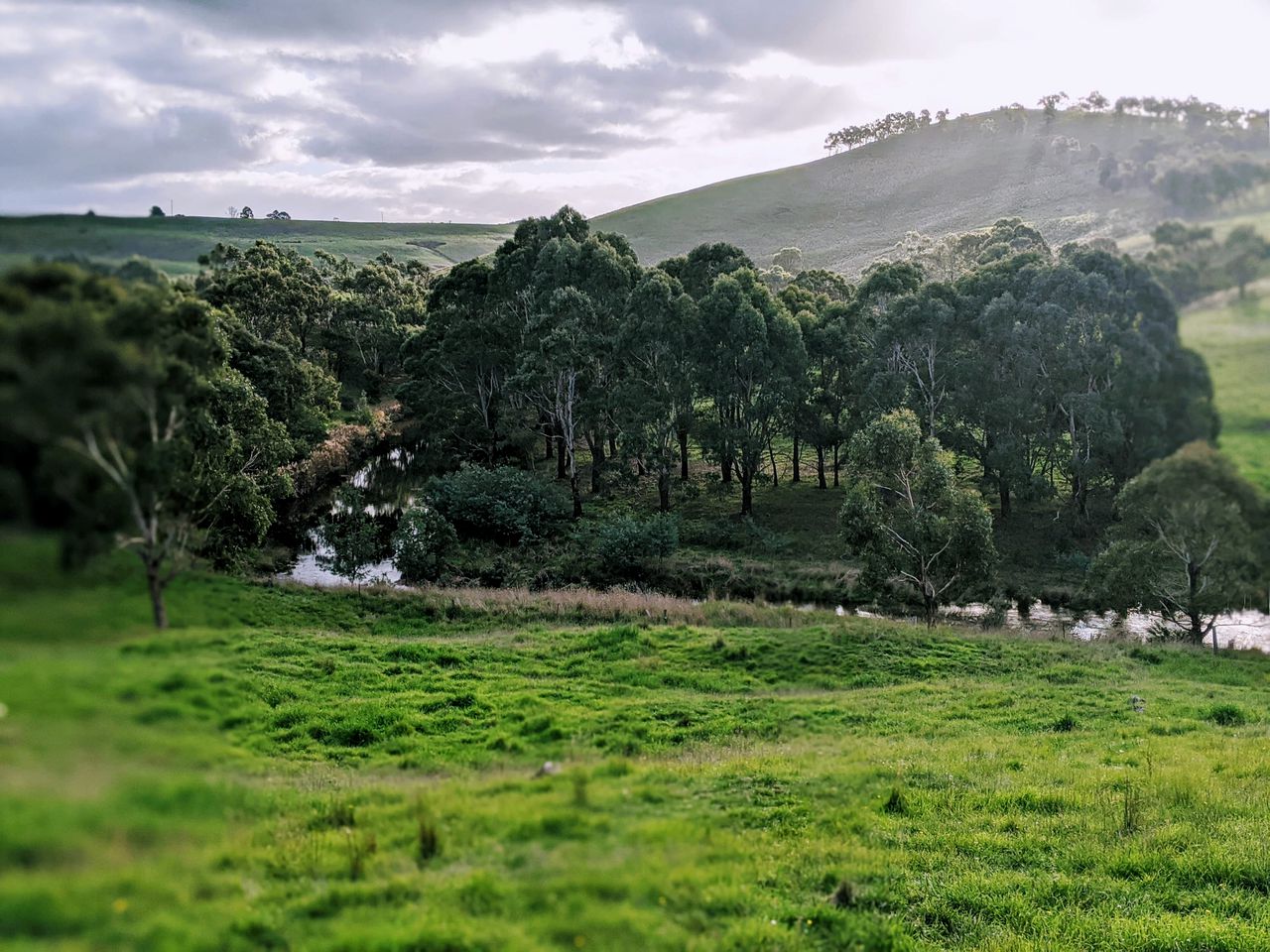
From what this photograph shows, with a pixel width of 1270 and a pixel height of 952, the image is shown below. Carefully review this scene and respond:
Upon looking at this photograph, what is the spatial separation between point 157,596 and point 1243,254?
30.9ft

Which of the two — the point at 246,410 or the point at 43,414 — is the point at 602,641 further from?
the point at 43,414

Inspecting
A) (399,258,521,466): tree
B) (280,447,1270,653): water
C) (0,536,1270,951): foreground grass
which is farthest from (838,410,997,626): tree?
(399,258,521,466): tree

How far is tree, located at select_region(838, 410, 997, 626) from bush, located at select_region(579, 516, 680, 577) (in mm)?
10169

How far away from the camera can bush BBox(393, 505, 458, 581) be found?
2905 cm

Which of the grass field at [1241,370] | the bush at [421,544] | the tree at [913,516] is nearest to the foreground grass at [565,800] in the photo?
the grass field at [1241,370]

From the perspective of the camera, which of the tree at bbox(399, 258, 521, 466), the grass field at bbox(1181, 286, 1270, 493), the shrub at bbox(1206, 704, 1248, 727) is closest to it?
the grass field at bbox(1181, 286, 1270, 493)

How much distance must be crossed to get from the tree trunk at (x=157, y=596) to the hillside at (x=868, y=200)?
383 ft

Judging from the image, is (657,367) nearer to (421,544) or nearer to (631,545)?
(631,545)

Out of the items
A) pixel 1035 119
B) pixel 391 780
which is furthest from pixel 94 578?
pixel 1035 119

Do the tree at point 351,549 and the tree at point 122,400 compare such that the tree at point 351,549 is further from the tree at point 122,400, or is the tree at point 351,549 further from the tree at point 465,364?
the tree at point 122,400

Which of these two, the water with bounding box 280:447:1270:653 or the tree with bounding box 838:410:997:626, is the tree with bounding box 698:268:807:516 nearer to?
the water with bounding box 280:447:1270:653

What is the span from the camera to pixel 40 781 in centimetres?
349

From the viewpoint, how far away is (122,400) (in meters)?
3.92

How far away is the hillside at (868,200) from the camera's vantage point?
5162 inches
